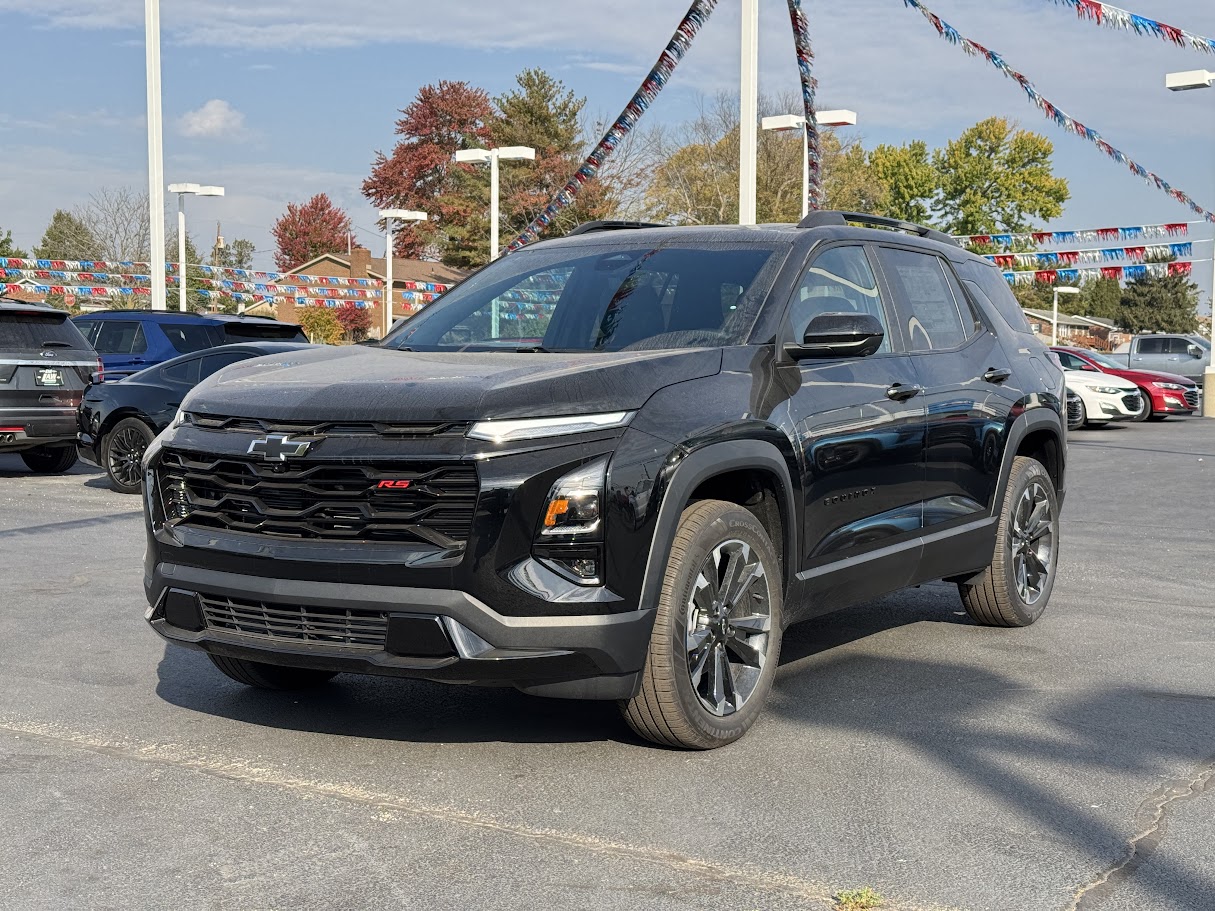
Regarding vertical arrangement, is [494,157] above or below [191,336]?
above

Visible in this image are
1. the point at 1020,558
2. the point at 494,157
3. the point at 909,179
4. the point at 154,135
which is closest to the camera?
the point at 1020,558

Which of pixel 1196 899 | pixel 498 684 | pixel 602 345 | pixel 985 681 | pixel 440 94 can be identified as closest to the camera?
pixel 1196 899

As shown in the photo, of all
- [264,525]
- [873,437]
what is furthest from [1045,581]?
[264,525]

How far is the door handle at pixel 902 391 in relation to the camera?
18.5ft

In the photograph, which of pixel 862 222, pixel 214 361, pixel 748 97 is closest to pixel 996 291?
pixel 862 222

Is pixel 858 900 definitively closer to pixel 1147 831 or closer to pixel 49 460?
pixel 1147 831

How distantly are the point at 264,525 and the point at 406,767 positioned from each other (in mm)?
895

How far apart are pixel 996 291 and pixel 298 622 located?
4166 millimetres

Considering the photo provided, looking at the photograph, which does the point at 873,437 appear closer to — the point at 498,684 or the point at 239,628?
the point at 498,684

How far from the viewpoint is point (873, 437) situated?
5.46 m

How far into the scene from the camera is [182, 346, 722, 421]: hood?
168 inches

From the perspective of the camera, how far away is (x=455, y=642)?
413cm

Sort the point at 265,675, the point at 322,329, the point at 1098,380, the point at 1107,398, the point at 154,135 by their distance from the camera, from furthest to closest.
Answer: the point at 322,329 < the point at 1098,380 < the point at 1107,398 < the point at 154,135 < the point at 265,675

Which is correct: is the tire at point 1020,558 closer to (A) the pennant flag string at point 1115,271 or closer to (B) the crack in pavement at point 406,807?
(B) the crack in pavement at point 406,807
